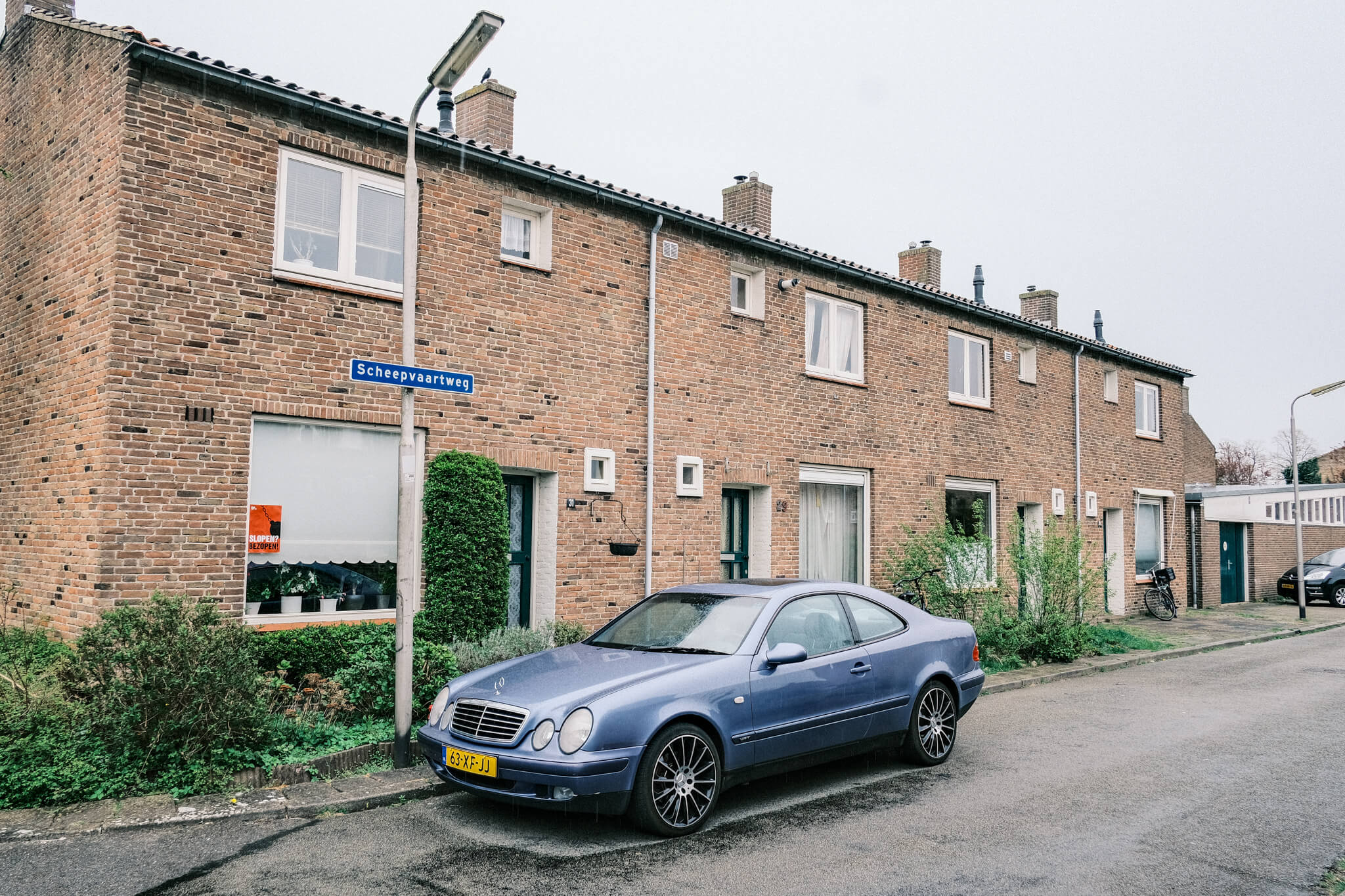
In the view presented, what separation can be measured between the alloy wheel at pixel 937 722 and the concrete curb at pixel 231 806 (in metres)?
3.72

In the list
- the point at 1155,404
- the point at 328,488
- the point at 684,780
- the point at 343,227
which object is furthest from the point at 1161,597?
the point at 343,227

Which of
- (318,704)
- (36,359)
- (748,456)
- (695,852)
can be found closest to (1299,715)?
(748,456)

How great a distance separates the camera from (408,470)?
299 inches

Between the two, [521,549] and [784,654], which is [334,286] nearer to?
[521,549]

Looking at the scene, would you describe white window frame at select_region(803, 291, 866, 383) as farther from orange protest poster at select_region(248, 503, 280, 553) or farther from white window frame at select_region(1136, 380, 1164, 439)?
white window frame at select_region(1136, 380, 1164, 439)

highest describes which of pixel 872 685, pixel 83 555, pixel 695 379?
pixel 695 379

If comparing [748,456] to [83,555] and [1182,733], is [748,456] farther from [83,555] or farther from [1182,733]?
[83,555]

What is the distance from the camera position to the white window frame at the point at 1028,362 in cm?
1977

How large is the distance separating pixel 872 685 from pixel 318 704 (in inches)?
184

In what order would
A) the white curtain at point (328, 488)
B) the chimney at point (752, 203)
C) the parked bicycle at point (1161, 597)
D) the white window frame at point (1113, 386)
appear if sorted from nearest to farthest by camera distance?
the white curtain at point (328, 488), the chimney at point (752, 203), the parked bicycle at point (1161, 597), the white window frame at point (1113, 386)

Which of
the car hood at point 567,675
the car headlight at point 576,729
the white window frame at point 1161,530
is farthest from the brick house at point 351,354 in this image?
the white window frame at point 1161,530

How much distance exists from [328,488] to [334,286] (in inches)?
79.2

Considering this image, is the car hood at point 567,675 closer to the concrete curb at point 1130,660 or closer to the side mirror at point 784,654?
the side mirror at point 784,654

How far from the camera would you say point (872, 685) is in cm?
745
